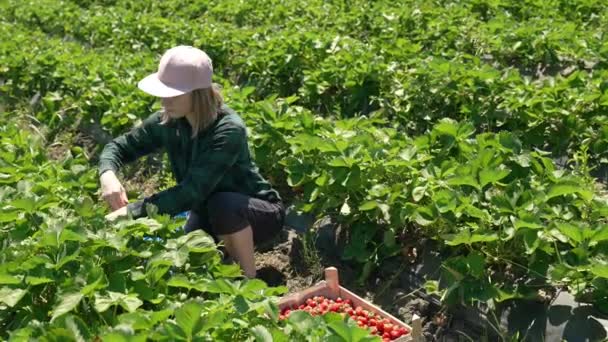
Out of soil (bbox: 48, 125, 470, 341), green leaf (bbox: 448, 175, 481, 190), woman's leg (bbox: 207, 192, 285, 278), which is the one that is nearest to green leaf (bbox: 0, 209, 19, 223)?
woman's leg (bbox: 207, 192, 285, 278)

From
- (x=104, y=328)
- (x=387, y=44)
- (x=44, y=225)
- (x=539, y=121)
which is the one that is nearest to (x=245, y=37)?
(x=387, y=44)

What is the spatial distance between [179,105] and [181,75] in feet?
0.49

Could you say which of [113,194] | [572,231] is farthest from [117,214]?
[572,231]

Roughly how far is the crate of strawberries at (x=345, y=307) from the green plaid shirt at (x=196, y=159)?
68 centimetres

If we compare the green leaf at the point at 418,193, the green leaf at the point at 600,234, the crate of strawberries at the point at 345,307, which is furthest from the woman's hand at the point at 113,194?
the green leaf at the point at 600,234

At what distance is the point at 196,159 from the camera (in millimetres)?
3818

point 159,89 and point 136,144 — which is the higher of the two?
point 159,89

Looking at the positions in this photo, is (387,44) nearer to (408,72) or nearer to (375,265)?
(408,72)

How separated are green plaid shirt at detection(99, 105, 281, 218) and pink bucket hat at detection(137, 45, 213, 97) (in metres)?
0.24

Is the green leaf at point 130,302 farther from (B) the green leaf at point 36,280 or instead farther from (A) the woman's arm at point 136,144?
(A) the woman's arm at point 136,144

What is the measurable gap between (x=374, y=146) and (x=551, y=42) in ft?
9.18

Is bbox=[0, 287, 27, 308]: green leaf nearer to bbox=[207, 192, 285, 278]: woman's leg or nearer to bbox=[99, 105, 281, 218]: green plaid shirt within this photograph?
bbox=[99, 105, 281, 218]: green plaid shirt

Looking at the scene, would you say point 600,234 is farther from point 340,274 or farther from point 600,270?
point 340,274

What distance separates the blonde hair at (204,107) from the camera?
377 centimetres
